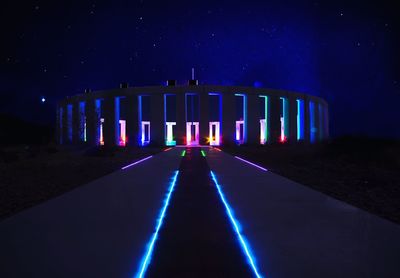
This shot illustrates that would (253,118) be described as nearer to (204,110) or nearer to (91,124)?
(204,110)

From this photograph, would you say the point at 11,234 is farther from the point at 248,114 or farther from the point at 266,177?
the point at 248,114

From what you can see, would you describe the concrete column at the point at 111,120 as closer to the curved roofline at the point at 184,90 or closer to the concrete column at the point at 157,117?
the curved roofline at the point at 184,90

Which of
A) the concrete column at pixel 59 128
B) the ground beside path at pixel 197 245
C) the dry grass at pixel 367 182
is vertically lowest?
the dry grass at pixel 367 182

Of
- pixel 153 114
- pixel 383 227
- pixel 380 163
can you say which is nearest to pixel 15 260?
pixel 383 227

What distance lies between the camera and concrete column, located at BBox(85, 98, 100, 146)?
3166cm

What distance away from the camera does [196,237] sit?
3.79 m

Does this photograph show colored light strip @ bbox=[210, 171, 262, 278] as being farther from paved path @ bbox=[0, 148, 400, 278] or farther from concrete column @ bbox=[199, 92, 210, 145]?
concrete column @ bbox=[199, 92, 210, 145]

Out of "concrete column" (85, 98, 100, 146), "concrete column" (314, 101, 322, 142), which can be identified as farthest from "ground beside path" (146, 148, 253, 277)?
"concrete column" (314, 101, 322, 142)

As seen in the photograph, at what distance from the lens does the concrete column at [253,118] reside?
→ 3356cm

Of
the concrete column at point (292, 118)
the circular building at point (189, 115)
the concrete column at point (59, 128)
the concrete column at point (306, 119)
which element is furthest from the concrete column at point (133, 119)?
the concrete column at point (306, 119)

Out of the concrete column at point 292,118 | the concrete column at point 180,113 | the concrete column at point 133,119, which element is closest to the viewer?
the concrete column at point 180,113

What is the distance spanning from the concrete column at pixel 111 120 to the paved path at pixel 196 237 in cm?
2900

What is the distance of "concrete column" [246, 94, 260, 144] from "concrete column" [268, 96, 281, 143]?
2006mm

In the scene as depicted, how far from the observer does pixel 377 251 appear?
10.8ft
